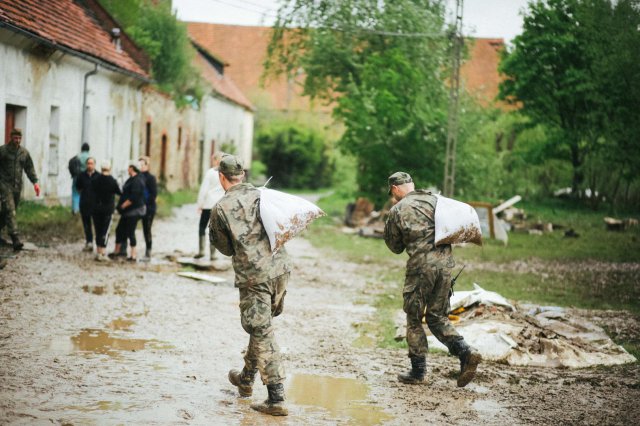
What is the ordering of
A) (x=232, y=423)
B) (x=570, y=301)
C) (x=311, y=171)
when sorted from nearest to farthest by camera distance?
(x=232, y=423) → (x=570, y=301) → (x=311, y=171)

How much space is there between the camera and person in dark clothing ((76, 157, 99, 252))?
1423 centimetres

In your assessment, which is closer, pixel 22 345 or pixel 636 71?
pixel 22 345

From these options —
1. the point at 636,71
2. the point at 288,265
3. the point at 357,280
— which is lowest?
the point at 357,280

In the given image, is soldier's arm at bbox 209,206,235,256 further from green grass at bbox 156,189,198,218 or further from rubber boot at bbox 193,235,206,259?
green grass at bbox 156,189,198,218

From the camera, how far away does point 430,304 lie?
24.2 ft

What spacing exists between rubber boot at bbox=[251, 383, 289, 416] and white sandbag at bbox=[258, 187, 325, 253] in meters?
1.06

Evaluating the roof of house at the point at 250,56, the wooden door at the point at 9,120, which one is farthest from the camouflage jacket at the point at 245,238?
the roof of house at the point at 250,56

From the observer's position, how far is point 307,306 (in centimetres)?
1156

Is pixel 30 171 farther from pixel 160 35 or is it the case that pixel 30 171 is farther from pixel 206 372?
pixel 160 35

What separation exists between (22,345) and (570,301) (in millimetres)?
8784

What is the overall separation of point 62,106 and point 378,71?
11713mm

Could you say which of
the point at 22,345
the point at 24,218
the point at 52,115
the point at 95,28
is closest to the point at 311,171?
the point at 95,28

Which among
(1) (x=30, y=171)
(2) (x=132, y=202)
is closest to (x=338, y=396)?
(2) (x=132, y=202)

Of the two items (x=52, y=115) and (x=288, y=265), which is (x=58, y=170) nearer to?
(x=52, y=115)
